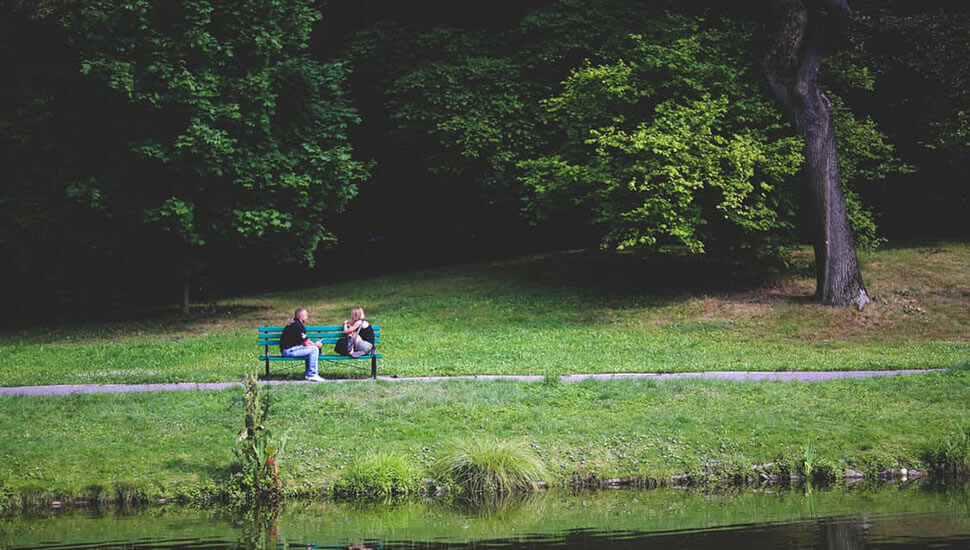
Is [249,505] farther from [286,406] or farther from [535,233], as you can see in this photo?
[535,233]

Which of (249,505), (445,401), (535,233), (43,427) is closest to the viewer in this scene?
(249,505)

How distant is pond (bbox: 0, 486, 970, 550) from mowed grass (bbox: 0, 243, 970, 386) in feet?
20.1

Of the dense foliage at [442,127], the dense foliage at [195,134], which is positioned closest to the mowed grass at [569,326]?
the dense foliage at [442,127]

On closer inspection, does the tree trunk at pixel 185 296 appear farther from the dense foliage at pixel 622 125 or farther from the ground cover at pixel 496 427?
the ground cover at pixel 496 427

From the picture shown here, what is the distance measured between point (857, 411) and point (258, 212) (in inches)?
658

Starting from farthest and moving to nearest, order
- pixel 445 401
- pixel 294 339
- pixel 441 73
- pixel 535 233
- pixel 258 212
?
1. pixel 535 233
2. pixel 441 73
3. pixel 258 212
4. pixel 294 339
5. pixel 445 401

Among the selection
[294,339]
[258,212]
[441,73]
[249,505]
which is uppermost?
[441,73]

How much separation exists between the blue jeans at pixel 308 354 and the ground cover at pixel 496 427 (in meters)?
0.84

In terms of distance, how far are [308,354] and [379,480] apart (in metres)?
4.96

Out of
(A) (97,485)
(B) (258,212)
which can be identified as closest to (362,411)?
(A) (97,485)

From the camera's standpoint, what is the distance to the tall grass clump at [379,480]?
1476 cm

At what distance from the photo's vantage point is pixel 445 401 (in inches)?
691

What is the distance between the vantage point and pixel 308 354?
19234 mm

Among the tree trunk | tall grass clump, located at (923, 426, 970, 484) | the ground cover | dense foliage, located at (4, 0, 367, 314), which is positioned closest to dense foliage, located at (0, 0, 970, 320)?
dense foliage, located at (4, 0, 367, 314)
